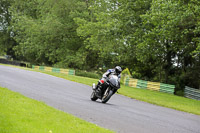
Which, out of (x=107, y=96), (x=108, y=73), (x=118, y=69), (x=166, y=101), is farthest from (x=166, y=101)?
(x=118, y=69)

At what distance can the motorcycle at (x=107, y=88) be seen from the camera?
13.2 m

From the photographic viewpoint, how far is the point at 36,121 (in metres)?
6.91

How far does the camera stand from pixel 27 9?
6488cm

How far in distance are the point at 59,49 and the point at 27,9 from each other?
1688cm

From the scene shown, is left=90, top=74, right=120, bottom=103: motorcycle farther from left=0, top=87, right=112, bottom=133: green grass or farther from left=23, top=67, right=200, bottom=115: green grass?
left=23, top=67, right=200, bottom=115: green grass

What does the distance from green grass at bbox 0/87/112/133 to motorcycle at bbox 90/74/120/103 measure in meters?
4.68

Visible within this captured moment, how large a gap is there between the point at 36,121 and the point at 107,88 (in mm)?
6828

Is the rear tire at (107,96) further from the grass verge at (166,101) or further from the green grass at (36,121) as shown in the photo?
the grass verge at (166,101)

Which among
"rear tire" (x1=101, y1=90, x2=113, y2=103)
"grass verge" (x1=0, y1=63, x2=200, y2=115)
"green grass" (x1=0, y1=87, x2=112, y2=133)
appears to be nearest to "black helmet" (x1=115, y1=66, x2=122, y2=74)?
"rear tire" (x1=101, y1=90, x2=113, y2=103)

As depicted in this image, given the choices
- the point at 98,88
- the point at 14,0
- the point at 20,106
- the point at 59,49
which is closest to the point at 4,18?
the point at 14,0

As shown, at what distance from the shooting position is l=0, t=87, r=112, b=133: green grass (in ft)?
20.1

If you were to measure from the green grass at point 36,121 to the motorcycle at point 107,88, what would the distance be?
4683 mm

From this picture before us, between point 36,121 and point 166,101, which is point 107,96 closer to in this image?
point 36,121

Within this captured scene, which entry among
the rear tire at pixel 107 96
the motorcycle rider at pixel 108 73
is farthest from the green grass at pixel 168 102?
the motorcycle rider at pixel 108 73
